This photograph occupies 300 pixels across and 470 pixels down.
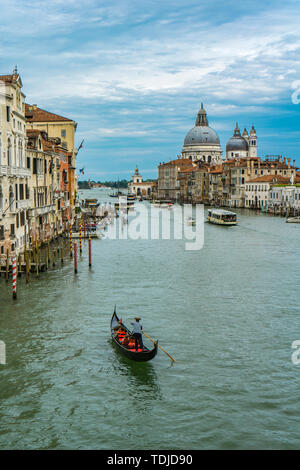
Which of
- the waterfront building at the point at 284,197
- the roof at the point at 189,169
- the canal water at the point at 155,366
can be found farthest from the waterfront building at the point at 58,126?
the roof at the point at 189,169

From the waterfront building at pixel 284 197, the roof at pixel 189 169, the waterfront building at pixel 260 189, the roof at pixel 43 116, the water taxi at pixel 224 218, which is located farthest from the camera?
the roof at pixel 189 169

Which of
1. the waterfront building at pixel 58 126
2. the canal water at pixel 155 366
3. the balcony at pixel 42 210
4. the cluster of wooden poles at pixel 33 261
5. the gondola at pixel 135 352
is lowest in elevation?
the canal water at pixel 155 366

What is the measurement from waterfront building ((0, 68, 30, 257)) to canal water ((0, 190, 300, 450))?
238 cm

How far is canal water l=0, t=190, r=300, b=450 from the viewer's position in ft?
29.6

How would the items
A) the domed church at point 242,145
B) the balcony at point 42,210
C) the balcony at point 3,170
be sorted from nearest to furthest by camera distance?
1. the balcony at point 3,170
2. the balcony at point 42,210
3. the domed church at point 242,145

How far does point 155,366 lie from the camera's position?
38.7 ft

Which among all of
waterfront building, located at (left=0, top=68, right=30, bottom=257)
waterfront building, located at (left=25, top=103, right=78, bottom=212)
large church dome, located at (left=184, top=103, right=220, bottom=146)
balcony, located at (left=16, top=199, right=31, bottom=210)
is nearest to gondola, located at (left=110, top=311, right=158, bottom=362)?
waterfront building, located at (left=0, top=68, right=30, bottom=257)

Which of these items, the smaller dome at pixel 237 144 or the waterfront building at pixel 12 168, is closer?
the waterfront building at pixel 12 168

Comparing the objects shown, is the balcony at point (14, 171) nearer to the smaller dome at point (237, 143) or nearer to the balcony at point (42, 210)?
the balcony at point (42, 210)

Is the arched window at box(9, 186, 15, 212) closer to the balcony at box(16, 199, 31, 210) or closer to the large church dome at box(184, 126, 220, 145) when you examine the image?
the balcony at box(16, 199, 31, 210)

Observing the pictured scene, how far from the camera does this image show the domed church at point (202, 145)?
147m

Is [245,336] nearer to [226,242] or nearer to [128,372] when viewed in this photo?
[128,372]

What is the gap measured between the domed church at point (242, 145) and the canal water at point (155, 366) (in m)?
114
